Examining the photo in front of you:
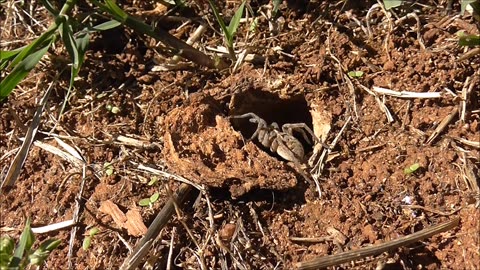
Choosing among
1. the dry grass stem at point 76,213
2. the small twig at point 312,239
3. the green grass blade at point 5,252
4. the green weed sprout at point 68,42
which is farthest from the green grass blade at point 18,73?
the small twig at point 312,239

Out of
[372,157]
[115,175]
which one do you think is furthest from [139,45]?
[372,157]

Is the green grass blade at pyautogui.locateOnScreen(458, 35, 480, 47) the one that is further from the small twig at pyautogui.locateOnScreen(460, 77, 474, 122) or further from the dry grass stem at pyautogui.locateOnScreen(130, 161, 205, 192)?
the dry grass stem at pyautogui.locateOnScreen(130, 161, 205, 192)

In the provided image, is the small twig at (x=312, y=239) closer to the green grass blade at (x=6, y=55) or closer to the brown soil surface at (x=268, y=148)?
the brown soil surface at (x=268, y=148)

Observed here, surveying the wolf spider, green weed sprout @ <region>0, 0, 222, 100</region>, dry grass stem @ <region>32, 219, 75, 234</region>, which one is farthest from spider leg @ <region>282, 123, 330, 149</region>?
dry grass stem @ <region>32, 219, 75, 234</region>

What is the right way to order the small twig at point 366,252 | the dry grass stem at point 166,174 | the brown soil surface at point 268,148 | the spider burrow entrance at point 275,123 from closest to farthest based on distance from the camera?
the small twig at point 366,252
the brown soil surface at point 268,148
the dry grass stem at point 166,174
the spider burrow entrance at point 275,123

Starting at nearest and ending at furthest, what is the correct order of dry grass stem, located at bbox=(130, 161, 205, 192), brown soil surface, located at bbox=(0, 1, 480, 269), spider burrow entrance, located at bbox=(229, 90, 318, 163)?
1. brown soil surface, located at bbox=(0, 1, 480, 269)
2. dry grass stem, located at bbox=(130, 161, 205, 192)
3. spider burrow entrance, located at bbox=(229, 90, 318, 163)
